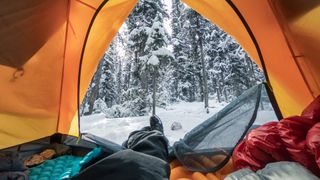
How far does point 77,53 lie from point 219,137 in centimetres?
144

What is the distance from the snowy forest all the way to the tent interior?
571 cm

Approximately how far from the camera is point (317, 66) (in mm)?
1554

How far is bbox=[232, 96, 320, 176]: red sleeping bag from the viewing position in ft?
A: 3.24

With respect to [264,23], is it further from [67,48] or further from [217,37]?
[217,37]

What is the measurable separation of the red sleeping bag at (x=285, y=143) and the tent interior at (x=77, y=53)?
0.57 m

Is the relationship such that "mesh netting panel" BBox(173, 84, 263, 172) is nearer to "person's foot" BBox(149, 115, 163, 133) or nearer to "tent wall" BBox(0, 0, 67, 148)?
"person's foot" BBox(149, 115, 163, 133)

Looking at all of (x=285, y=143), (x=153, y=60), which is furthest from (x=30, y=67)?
(x=153, y=60)

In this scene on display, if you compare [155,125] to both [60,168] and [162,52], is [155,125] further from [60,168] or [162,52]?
[162,52]

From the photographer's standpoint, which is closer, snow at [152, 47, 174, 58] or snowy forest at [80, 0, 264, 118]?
snow at [152, 47, 174, 58]

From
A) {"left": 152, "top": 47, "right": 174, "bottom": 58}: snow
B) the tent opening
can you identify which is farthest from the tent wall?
{"left": 152, "top": 47, "right": 174, "bottom": 58}: snow

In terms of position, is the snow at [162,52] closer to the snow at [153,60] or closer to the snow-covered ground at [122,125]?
the snow at [153,60]

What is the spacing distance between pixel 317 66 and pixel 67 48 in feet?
6.13

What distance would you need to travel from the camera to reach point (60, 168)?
5.51ft

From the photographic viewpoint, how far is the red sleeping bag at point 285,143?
3.24ft
